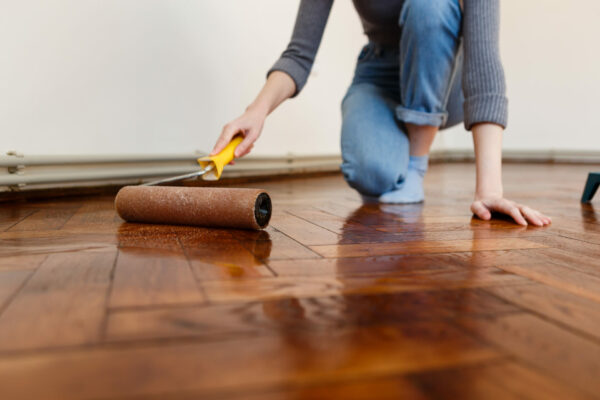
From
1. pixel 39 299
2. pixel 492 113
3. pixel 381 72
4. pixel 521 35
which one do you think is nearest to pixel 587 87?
pixel 521 35

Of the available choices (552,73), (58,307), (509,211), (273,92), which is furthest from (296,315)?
(552,73)

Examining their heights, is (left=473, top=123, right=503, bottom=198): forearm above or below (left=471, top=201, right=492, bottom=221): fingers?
above

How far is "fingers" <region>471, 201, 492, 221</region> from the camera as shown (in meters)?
1.04

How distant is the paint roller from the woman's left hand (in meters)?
0.46

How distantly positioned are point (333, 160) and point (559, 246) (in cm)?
201

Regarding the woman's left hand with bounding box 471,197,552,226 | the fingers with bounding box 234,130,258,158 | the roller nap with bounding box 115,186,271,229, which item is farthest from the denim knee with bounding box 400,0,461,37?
the roller nap with bounding box 115,186,271,229

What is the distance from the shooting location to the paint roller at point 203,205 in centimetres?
84

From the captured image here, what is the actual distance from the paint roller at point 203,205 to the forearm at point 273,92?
193 mm

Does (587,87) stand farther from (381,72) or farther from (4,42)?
(4,42)

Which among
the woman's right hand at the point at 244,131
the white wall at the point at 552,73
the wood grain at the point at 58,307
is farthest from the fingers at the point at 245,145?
the white wall at the point at 552,73

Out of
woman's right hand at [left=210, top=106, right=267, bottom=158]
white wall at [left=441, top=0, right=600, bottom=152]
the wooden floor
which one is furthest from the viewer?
white wall at [left=441, top=0, right=600, bottom=152]

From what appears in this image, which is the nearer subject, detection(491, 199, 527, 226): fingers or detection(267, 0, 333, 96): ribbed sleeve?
detection(491, 199, 527, 226): fingers

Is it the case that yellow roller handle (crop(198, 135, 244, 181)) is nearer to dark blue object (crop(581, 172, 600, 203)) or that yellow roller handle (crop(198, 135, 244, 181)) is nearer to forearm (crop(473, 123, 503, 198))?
forearm (crop(473, 123, 503, 198))

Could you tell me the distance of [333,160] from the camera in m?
2.75
